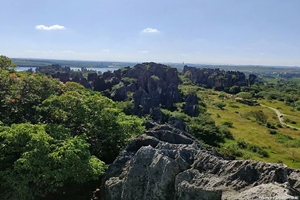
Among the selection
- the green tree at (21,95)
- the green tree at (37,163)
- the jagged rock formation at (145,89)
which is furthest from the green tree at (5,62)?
the jagged rock formation at (145,89)

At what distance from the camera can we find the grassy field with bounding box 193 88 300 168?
220 feet

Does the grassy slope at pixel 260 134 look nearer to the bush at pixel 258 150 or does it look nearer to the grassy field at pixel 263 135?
the grassy field at pixel 263 135

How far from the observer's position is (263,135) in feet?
287

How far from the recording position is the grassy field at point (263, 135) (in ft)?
220

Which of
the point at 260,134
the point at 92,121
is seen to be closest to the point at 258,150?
the point at 260,134

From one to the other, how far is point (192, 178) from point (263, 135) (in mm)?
76718

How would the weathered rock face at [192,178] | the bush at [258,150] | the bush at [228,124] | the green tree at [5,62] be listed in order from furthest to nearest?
the bush at [228,124] → the bush at [258,150] → the green tree at [5,62] → the weathered rock face at [192,178]

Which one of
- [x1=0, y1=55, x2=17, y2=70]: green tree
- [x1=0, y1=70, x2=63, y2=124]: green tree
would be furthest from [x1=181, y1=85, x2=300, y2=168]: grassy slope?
[x1=0, y1=55, x2=17, y2=70]: green tree

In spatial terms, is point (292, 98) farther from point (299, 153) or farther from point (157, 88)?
point (299, 153)

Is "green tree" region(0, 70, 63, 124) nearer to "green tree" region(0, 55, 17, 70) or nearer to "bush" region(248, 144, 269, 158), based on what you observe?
"green tree" region(0, 55, 17, 70)

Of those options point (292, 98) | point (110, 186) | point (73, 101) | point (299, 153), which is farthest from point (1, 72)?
point (292, 98)

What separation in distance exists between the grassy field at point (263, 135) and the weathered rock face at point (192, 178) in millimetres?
47303

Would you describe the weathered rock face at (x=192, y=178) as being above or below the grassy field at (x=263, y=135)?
above

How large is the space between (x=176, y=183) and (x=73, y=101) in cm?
1773
